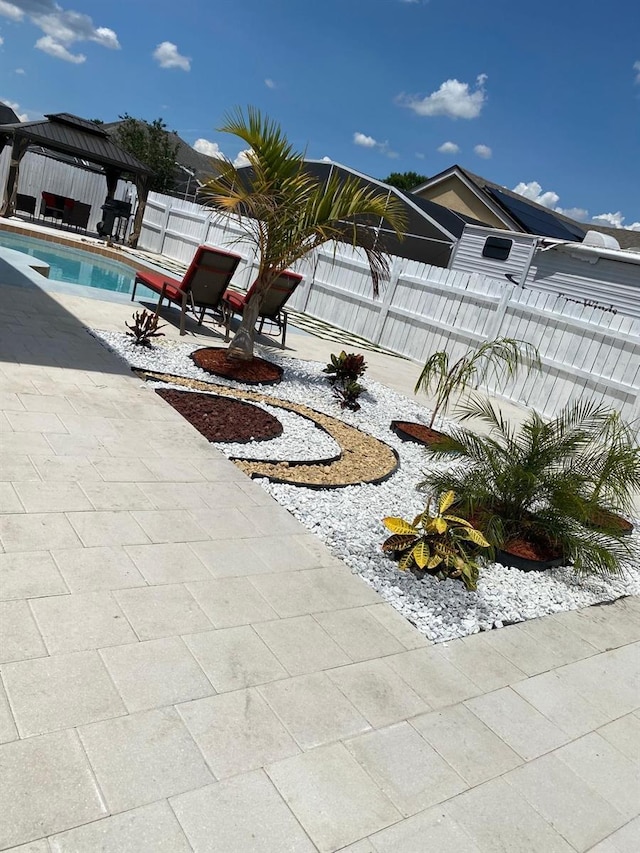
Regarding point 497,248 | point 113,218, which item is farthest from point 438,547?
point 113,218

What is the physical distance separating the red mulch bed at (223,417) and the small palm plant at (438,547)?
1.80 m

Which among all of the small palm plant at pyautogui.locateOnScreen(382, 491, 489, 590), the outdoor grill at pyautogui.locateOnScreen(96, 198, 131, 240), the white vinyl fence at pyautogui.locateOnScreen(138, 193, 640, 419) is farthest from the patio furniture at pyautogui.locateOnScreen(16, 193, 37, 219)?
the small palm plant at pyautogui.locateOnScreen(382, 491, 489, 590)

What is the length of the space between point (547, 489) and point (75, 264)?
13.2 meters

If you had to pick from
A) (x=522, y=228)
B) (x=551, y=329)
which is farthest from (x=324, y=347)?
(x=522, y=228)

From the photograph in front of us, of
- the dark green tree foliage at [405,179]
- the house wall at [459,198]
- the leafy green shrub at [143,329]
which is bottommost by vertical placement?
the leafy green shrub at [143,329]

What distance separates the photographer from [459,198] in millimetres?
25734

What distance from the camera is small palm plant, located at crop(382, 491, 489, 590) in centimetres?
352

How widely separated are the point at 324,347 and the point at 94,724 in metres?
8.59

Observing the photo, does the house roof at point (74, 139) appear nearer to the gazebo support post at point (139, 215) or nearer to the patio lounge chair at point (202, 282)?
the gazebo support post at point (139, 215)

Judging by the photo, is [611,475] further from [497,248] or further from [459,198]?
[459,198]

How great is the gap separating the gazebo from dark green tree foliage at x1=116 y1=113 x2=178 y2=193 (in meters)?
13.8

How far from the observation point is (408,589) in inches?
134

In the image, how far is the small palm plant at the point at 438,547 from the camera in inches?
139

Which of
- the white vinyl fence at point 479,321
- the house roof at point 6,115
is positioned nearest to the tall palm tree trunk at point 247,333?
the white vinyl fence at point 479,321
